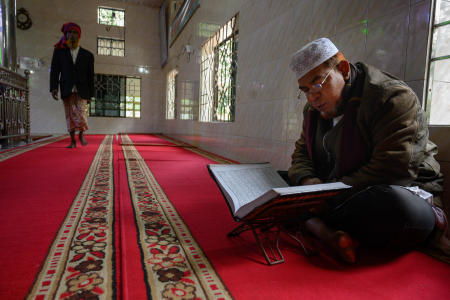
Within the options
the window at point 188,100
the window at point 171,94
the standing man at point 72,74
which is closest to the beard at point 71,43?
the standing man at point 72,74

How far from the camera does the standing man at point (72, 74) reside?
434cm

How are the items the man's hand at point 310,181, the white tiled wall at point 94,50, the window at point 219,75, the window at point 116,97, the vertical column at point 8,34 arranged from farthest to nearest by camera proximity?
the window at point 116,97 < the white tiled wall at point 94,50 < the vertical column at point 8,34 < the window at point 219,75 < the man's hand at point 310,181

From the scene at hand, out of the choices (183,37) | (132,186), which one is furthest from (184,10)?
(132,186)

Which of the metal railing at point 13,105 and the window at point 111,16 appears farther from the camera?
the window at point 111,16

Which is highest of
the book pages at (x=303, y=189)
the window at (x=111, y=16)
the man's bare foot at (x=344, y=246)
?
the window at (x=111, y=16)

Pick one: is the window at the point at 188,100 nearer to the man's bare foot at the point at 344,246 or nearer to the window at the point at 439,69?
the window at the point at 439,69

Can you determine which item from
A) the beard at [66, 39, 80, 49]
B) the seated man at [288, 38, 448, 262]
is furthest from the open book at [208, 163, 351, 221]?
the beard at [66, 39, 80, 49]

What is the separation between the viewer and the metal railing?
432 centimetres

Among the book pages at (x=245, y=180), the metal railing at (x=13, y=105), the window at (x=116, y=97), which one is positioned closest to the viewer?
the book pages at (x=245, y=180)

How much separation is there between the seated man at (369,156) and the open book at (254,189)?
0.57ft

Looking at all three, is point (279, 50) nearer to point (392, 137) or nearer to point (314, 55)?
point (314, 55)

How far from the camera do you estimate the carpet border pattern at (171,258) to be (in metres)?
0.86

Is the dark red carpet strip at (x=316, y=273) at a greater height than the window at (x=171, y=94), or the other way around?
the window at (x=171, y=94)

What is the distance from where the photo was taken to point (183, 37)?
22.7 ft
